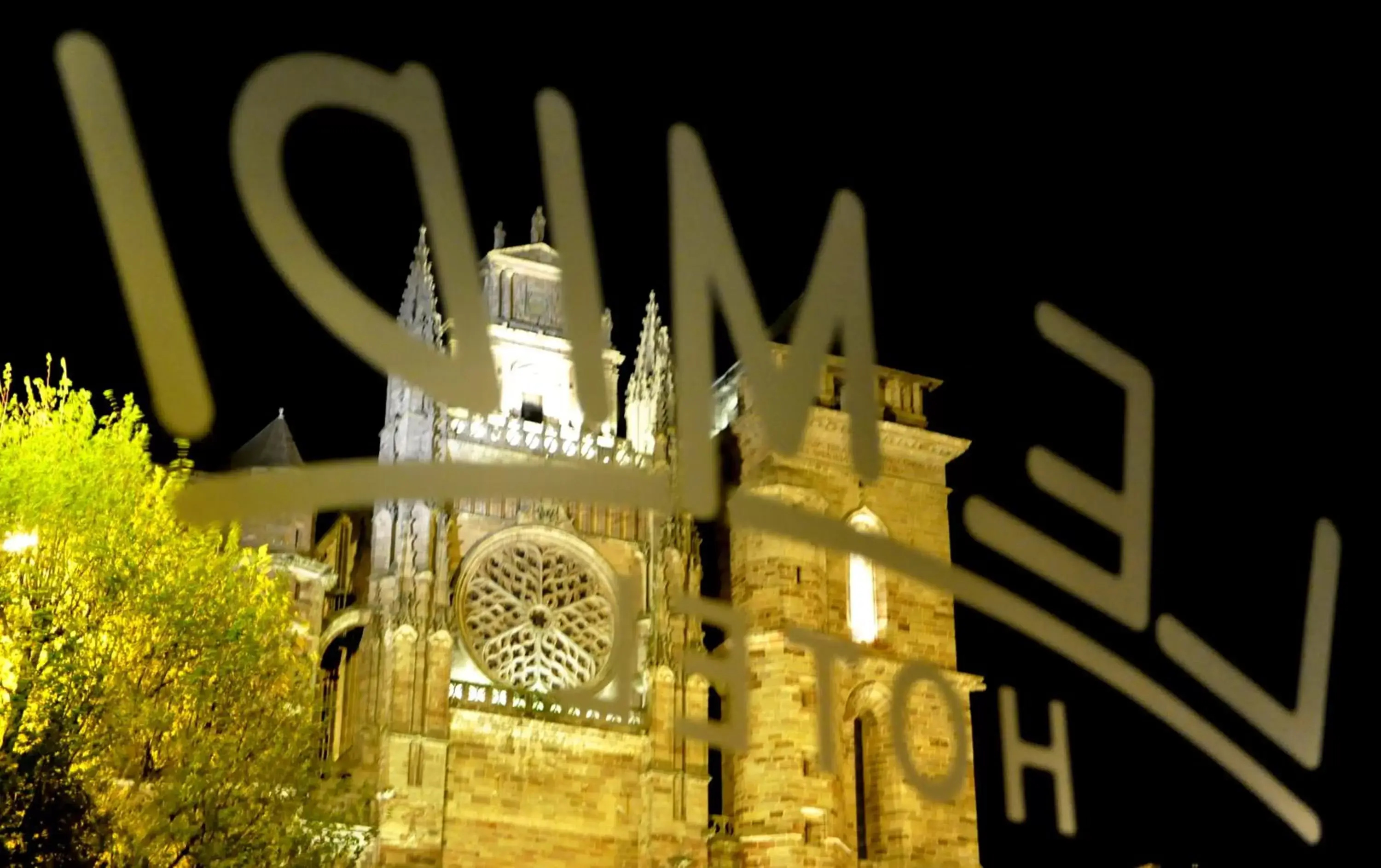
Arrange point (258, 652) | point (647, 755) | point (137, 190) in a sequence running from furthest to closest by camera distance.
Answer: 1. point (647, 755)
2. point (258, 652)
3. point (137, 190)

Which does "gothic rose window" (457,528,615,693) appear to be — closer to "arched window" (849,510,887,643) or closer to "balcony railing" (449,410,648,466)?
"balcony railing" (449,410,648,466)

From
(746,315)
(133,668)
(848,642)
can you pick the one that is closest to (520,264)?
(848,642)

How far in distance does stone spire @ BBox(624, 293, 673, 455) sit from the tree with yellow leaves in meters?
14.3

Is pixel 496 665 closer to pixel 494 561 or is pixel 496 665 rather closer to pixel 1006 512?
pixel 494 561

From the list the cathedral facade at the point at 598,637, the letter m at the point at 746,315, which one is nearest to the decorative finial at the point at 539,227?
the cathedral facade at the point at 598,637

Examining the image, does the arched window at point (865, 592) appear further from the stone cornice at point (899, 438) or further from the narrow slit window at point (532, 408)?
the narrow slit window at point (532, 408)

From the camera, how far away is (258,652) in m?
25.9

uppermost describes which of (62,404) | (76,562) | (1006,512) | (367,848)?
(1006,512)

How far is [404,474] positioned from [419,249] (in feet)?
53.2

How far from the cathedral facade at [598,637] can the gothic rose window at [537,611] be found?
47mm

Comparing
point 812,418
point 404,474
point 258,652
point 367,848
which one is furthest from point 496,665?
point 404,474

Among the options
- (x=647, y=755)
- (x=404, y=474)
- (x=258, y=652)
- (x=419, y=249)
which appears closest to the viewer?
(x=404, y=474)

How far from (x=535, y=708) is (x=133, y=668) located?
12425 millimetres

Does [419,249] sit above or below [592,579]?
above
